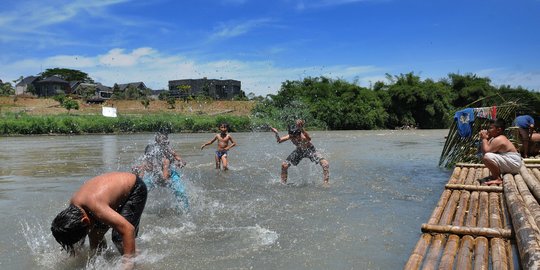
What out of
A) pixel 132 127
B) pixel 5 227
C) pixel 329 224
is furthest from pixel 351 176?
pixel 132 127

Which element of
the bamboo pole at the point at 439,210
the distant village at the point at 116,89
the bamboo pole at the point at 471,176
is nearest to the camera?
the bamboo pole at the point at 439,210

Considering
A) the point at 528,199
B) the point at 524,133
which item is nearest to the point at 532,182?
the point at 528,199

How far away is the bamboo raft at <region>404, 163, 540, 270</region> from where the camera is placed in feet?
11.5

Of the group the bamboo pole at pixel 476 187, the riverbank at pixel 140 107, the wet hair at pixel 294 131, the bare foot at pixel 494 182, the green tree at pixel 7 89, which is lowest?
the bamboo pole at pixel 476 187

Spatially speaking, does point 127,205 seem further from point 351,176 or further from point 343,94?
point 343,94

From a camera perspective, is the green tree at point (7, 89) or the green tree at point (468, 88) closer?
the green tree at point (468, 88)

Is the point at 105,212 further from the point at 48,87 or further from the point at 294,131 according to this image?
the point at 48,87

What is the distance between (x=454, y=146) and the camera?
1234 centimetres

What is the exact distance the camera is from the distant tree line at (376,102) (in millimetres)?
45719

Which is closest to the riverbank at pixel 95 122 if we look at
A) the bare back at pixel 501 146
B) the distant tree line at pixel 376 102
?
the distant tree line at pixel 376 102

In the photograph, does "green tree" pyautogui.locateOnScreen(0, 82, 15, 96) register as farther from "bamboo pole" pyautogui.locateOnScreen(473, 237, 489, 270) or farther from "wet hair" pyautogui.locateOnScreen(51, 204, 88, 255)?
"bamboo pole" pyautogui.locateOnScreen(473, 237, 489, 270)

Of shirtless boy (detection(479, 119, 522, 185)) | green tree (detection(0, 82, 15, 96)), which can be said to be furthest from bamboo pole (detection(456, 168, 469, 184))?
green tree (detection(0, 82, 15, 96))

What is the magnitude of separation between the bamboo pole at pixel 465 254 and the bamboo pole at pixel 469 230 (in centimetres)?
6

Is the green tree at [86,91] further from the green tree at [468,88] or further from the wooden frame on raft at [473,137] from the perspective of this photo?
the wooden frame on raft at [473,137]
